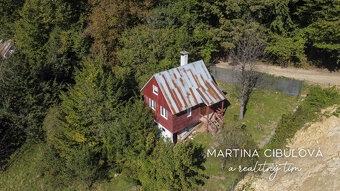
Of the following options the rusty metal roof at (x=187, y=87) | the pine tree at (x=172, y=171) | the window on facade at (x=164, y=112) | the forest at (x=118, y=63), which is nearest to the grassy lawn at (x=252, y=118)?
the forest at (x=118, y=63)

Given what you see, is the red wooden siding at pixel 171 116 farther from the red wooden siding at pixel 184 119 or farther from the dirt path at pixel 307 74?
the dirt path at pixel 307 74

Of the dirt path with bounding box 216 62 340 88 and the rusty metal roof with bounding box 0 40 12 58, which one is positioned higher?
the rusty metal roof with bounding box 0 40 12 58

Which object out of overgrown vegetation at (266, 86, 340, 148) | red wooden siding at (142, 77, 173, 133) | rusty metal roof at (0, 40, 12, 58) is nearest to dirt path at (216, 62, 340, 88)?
overgrown vegetation at (266, 86, 340, 148)

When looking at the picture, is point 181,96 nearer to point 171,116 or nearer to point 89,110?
point 171,116

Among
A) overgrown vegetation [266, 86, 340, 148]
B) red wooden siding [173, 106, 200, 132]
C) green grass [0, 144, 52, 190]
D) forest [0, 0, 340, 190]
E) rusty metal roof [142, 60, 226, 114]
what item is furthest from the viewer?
green grass [0, 144, 52, 190]

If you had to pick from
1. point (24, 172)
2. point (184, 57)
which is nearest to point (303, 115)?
point (184, 57)

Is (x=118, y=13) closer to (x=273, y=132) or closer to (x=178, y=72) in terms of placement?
(x=178, y=72)

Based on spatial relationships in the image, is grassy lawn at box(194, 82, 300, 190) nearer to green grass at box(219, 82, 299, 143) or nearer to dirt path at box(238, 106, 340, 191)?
green grass at box(219, 82, 299, 143)

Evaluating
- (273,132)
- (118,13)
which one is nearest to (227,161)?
(273,132)
